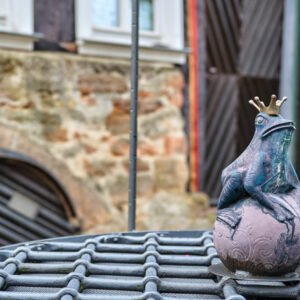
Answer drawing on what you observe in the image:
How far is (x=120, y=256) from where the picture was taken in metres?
1.71

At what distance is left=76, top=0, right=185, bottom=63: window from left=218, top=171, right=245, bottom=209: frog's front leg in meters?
2.25

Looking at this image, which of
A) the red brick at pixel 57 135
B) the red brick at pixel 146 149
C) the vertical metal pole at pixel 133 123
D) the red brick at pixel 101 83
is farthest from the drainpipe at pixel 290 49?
the vertical metal pole at pixel 133 123

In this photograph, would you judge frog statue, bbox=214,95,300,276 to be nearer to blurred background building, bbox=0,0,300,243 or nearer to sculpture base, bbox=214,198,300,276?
sculpture base, bbox=214,198,300,276

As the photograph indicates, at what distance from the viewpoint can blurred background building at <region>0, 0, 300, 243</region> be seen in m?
3.27

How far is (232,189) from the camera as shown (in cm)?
144

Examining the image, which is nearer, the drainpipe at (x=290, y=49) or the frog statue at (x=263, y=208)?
the frog statue at (x=263, y=208)

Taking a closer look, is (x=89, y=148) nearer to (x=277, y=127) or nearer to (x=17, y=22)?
(x=17, y=22)

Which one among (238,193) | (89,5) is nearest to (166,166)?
(89,5)

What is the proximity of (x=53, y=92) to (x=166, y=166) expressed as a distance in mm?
1064

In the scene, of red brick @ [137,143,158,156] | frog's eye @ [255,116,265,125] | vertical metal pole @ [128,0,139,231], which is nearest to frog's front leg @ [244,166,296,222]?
frog's eye @ [255,116,265,125]

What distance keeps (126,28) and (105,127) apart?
0.76m

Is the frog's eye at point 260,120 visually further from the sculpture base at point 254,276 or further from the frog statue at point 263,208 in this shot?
the sculpture base at point 254,276

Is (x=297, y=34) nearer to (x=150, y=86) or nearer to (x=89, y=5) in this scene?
(x=150, y=86)

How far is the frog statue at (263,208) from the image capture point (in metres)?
1.37
